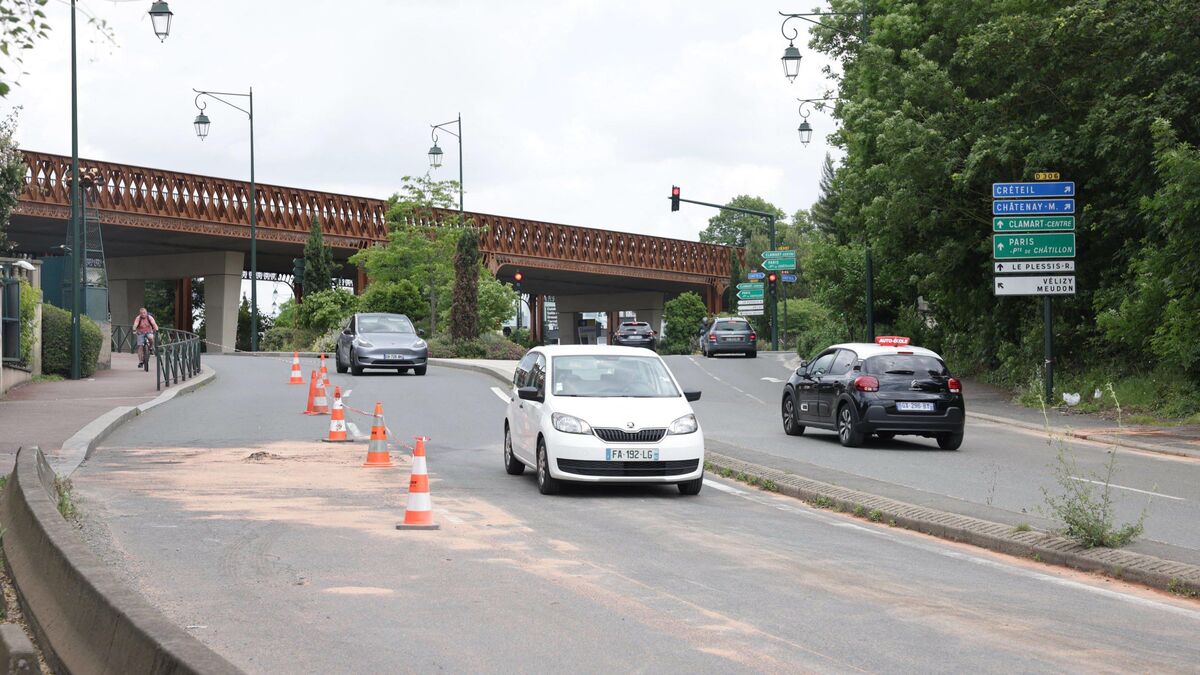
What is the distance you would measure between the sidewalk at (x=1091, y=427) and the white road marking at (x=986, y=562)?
6.45 metres

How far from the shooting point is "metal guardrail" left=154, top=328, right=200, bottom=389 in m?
30.1

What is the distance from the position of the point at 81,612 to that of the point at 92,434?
1314 centimetres

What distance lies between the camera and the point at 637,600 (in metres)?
8.02

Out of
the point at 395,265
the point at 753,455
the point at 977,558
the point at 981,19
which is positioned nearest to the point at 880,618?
the point at 977,558

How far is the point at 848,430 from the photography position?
20.1 metres

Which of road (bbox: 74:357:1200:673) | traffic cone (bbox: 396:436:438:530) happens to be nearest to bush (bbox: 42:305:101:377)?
road (bbox: 74:357:1200:673)

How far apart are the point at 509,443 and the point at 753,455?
3349 millimetres

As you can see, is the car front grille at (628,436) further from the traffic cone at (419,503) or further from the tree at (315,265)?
the tree at (315,265)

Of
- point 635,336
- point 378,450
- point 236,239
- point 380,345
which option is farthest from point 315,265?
point 378,450

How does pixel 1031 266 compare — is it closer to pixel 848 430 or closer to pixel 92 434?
pixel 848 430

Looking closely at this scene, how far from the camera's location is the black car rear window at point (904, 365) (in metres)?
20.0

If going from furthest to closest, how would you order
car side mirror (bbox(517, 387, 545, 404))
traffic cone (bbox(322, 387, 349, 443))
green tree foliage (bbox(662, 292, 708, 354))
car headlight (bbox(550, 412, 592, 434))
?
green tree foliage (bbox(662, 292, 708, 354)) → traffic cone (bbox(322, 387, 349, 443)) → car side mirror (bbox(517, 387, 545, 404)) → car headlight (bbox(550, 412, 592, 434))

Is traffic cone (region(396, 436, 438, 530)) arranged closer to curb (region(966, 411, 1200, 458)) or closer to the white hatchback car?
the white hatchback car

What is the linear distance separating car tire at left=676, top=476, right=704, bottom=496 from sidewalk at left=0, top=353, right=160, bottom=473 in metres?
6.33
